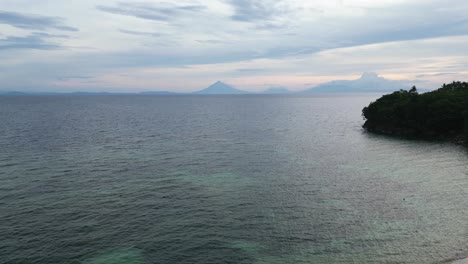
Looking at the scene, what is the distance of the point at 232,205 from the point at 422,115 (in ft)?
301

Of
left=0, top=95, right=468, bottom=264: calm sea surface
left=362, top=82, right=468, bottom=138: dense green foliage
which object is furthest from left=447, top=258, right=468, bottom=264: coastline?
left=362, top=82, right=468, bottom=138: dense green foliage

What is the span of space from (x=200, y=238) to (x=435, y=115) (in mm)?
100024

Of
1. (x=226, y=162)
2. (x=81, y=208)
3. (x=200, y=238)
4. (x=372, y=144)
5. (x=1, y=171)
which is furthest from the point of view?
(x=372, y=144)

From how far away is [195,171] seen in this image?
70938 millimetres

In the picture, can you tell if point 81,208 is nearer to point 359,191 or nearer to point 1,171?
point 1,171

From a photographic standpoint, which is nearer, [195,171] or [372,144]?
[195,171]

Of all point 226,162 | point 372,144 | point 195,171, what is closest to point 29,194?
point 195,171

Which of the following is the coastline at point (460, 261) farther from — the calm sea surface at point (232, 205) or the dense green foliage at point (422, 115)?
the dense green foliage at point (422, 115)

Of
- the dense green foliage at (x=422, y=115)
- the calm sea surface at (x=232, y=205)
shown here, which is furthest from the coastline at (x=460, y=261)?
the dense green foliage at (x=422, y=115)

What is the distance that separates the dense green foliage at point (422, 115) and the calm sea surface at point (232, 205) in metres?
20.0

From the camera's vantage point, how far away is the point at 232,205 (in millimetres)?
51781

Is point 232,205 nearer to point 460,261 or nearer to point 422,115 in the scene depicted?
point 460,261

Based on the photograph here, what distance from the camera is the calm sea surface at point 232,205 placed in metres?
38.1

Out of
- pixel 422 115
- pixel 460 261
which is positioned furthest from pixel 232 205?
pixel 422 115
